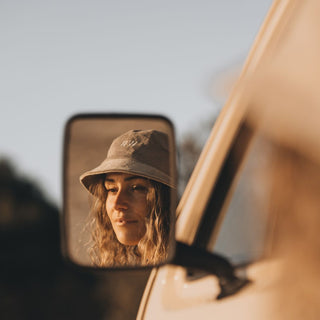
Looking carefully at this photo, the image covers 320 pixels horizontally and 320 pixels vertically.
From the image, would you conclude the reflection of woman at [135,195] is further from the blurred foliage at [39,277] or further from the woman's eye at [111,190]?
the blurred foliage at [39,277]

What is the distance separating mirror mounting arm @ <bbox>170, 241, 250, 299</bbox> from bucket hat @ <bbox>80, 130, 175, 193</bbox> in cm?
23

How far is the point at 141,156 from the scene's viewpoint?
1692 millimetres

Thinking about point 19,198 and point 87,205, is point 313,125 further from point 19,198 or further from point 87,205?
point 19,198

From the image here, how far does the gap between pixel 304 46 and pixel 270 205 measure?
0.39m

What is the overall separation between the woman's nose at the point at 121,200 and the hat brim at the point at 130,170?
7 centimetres

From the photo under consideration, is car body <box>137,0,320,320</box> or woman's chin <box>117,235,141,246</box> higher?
car body <box>137,0,320,320</box>

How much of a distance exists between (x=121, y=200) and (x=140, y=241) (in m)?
0.18

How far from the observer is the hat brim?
1.71 meters

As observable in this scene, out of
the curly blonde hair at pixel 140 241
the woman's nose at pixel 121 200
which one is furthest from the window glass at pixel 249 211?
the woman's nose at pixel 121 200

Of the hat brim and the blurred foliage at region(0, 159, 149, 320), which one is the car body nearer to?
the hat brim

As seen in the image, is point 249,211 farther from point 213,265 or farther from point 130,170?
point 130,170

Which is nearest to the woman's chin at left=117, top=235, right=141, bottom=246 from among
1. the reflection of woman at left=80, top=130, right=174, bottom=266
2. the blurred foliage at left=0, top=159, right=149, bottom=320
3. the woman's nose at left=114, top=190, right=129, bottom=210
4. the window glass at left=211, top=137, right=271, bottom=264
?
the reflection of woman at left=80, top=130, right=174, bottom=266

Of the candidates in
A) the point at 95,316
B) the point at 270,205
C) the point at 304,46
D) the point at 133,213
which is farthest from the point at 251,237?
the point at 95,316

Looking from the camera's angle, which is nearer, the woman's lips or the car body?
the car body
